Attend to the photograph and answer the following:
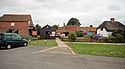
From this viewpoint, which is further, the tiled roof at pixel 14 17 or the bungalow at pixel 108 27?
the bungalow at pixel 108 27

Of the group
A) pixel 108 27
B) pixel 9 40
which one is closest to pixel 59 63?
pixel 9 40

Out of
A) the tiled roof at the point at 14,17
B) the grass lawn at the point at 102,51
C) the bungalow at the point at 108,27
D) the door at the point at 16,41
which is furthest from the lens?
the bungalow at the point at 108,27

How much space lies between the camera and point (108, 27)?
190ft

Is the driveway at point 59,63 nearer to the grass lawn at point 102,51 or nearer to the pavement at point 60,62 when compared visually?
the pavement at point 60,62

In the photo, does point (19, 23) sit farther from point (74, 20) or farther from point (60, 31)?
point (74, 20)

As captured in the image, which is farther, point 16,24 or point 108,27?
point 108,27

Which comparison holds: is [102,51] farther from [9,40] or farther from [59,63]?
[9,40]

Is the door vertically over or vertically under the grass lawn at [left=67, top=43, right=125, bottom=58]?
over

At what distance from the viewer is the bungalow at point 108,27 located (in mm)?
57575

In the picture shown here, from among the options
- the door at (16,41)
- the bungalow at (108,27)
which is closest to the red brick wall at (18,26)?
the bungalow at (108,27)

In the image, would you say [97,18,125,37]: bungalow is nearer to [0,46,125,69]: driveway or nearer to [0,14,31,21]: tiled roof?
[0,14,31,21]: tiled roof

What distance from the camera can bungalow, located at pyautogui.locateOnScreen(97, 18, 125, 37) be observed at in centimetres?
5758

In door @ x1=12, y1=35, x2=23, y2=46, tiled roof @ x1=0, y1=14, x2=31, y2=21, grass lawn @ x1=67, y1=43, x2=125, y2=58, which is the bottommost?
grass lawn @ x1=67, y1=43, x2=125, y2=58

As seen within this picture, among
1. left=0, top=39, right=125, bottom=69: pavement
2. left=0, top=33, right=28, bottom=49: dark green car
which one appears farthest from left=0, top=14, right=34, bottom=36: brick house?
left=0, top=39, right=125, bottom=69: pavement
